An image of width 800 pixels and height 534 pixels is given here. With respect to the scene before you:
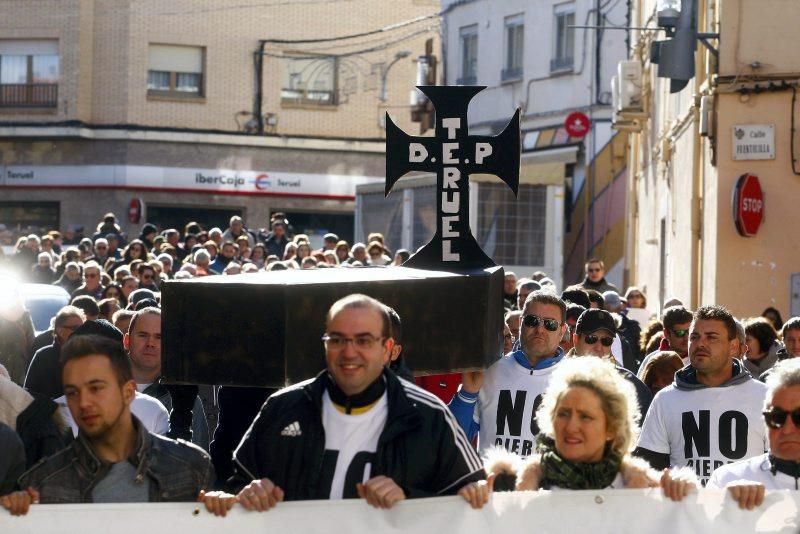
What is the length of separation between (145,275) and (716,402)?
39.4ft

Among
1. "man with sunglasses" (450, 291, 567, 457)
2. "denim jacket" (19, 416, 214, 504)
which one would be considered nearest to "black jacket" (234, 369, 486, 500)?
"denim jacket" (19, 416, 214, 504)

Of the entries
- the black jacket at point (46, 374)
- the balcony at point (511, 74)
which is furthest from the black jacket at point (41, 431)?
the balcony at point (511, 74)

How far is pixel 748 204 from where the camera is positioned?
1698 centimetres

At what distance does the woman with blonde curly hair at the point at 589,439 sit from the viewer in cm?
551

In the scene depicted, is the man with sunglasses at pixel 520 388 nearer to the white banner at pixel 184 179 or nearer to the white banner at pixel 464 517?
the white banner at pixel 464 517

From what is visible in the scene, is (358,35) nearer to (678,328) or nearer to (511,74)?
(511,74)

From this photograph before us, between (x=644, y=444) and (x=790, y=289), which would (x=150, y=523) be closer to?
(x=644, y=444)

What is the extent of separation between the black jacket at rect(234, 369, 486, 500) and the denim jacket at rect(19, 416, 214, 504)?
0.26 m

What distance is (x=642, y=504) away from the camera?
5.62m

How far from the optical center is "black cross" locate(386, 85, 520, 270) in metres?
8.69

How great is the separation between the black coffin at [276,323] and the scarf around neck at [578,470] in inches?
61.3

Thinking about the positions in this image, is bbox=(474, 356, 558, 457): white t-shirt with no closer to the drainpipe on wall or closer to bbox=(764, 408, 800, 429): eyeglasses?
bbox=(764, 408, 800, 429): eyeglasses

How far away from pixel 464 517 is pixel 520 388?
2849mm

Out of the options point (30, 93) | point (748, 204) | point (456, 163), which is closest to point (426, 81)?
point (30, 93)
